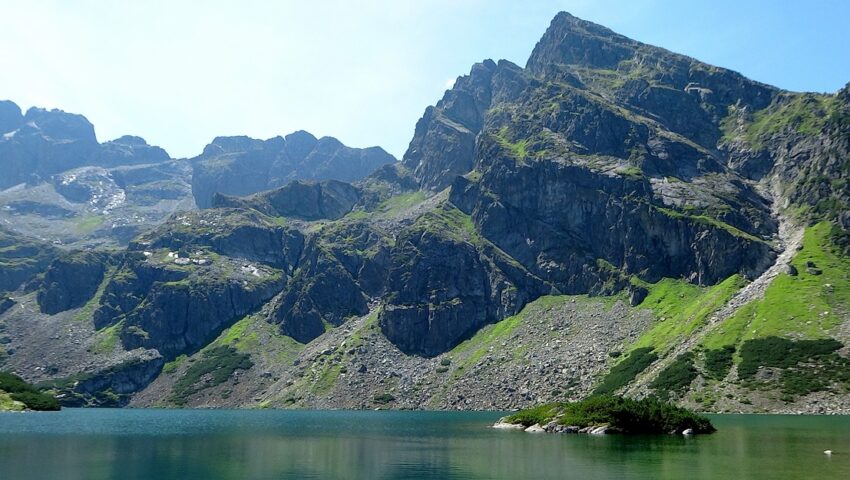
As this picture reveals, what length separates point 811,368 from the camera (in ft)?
532

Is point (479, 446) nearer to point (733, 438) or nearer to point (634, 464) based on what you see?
point (634, 464)

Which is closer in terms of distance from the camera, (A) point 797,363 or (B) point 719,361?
(A) point 797,363

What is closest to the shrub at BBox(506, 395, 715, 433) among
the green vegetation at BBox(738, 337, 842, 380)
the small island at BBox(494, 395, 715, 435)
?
the small island at BBox(494, 395, 715, 435)

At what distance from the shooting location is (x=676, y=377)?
17875 centimetres

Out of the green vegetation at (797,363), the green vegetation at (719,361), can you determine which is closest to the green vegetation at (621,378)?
→ the green vegetation at (719,361)

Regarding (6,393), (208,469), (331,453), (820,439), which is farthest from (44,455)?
(6,393)

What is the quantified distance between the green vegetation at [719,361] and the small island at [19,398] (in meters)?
188

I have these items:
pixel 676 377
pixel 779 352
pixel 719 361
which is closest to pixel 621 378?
pixel 676 377

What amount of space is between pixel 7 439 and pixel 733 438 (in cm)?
9865

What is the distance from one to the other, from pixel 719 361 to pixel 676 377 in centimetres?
1290

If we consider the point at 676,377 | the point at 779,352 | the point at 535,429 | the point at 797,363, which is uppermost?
the point at 779,352

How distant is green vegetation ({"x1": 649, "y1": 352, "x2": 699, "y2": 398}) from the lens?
172875 millimetres

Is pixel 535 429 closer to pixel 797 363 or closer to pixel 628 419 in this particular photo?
pixel 628 419

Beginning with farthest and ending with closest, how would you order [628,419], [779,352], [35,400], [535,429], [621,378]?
1. [621,378]
2. [35,400]
3. [779,352]
4. [535,429]
5. [628,419]
